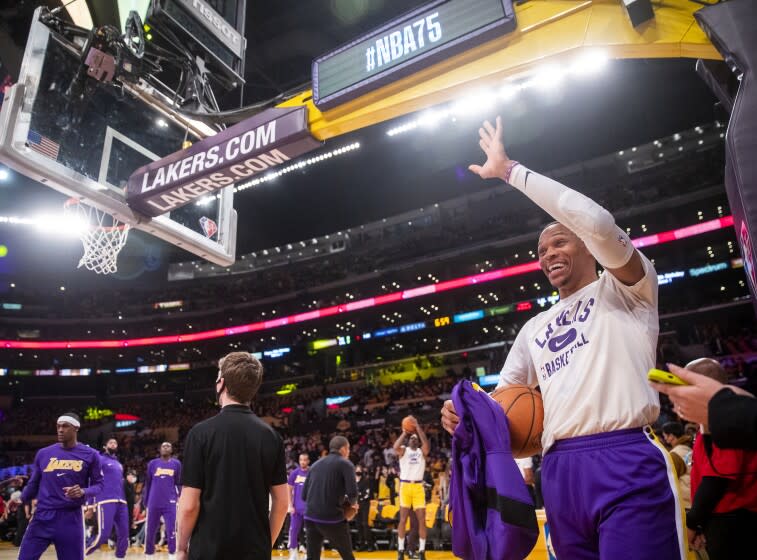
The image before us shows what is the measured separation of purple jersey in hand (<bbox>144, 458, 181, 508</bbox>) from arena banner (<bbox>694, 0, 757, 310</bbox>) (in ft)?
31.7

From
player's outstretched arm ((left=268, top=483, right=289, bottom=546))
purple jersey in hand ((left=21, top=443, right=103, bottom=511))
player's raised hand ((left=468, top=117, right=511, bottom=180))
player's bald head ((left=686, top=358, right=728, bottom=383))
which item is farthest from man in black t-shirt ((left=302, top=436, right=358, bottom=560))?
Answer: player's raised hand ((left=468, top=117, right=511, bottom=180))

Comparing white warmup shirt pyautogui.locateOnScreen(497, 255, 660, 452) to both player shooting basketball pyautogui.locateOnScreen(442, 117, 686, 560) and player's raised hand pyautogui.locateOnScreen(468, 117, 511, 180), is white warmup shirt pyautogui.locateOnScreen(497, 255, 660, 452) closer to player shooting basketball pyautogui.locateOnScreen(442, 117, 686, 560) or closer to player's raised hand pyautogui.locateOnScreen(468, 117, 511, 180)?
player shooting basketball pyautogui.locateOnScreen(442, 117, 686, 560)

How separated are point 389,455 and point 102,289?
27242 mm

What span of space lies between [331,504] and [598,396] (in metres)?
Result: 5.27

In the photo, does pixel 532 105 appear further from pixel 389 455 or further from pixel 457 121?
pixel 389 455

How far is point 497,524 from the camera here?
6.41 feet

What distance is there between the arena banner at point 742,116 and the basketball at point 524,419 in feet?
3.55

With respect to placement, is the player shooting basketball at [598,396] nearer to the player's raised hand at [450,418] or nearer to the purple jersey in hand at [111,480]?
the player's raised hand at [450,418]

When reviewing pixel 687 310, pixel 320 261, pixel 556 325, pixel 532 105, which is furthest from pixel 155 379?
pixel 556 325

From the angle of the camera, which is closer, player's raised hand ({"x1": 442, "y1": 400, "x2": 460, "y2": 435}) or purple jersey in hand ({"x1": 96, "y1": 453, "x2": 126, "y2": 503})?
player's raised hand ({"x1": 442, "y1": 400, "x2": 460, "y2": 435})

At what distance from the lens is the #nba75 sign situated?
3.61 metres

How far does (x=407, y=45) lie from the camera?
154 inches

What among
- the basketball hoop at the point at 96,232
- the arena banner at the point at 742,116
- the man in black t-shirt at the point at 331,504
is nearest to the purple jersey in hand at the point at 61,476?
the basketball hoop at the point at 96,232

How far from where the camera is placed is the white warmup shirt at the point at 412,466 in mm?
9195
